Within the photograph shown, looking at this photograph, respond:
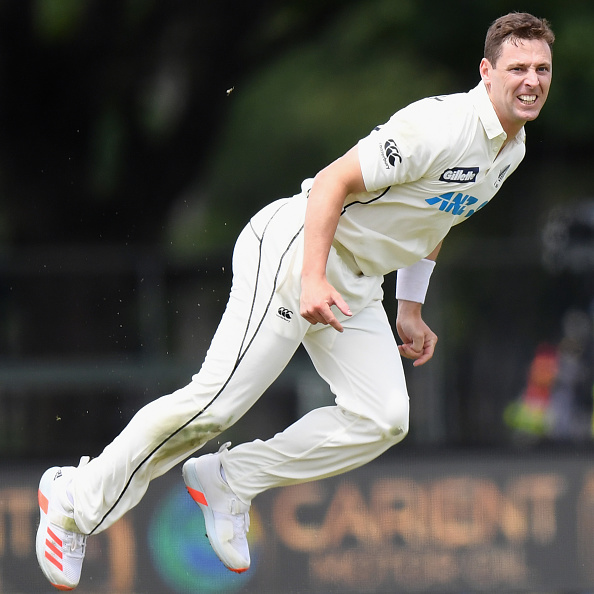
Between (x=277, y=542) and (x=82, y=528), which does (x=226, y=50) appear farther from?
(x=82, y=528)

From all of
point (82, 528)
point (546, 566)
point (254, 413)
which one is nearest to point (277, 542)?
point (546, 566)

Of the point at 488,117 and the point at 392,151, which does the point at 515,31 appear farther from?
the point at 392,151

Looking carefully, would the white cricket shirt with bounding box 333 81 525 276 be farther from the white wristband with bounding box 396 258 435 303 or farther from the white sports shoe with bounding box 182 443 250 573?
the white sports shoe with bounding box 182 443 250 573

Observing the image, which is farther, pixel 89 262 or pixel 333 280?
pixel 89 262

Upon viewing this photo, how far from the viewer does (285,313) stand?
4.52 meters

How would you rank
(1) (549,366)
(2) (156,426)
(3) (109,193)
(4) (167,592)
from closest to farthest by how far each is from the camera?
(2) (156,426)
(4) (167,592)
(1) (549,366)
(3) (109,193)

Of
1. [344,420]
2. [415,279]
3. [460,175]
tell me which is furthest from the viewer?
[415,279]

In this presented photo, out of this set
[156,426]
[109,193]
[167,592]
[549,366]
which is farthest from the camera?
[109,193]

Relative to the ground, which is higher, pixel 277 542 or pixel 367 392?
pixel 367 392

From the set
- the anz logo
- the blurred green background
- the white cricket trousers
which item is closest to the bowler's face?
the anz logo

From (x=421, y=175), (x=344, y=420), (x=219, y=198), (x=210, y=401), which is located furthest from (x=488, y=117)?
(x=219, y=198)

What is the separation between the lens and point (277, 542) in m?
6.78

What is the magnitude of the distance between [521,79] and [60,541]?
2.37 m

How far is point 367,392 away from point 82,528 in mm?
1167
